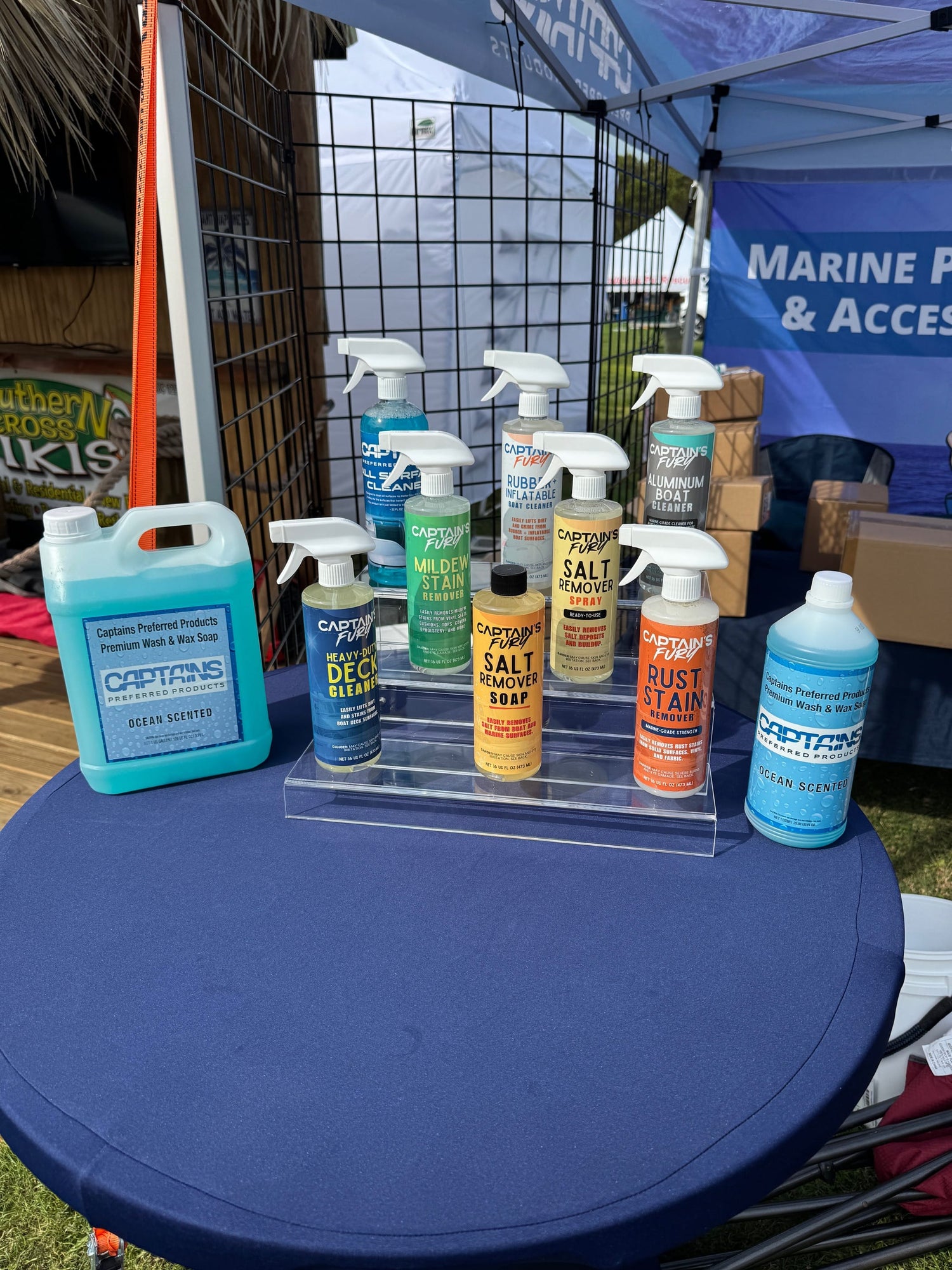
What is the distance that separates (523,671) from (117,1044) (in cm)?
46

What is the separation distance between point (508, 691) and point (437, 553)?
0.66ft

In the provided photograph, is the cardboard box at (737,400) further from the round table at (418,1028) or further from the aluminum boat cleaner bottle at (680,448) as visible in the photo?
Result: the round table at (418,1028)

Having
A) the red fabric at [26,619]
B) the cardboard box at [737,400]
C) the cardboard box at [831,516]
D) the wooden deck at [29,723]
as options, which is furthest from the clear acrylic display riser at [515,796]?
the red fabric at [26,619]

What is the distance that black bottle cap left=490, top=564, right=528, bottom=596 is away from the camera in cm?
82

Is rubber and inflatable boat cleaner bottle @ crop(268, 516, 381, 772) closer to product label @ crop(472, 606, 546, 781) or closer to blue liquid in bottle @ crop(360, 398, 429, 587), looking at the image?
product label @ crop(472, 606, 546, 781)

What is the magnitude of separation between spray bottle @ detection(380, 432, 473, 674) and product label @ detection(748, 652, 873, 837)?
14.1 inches

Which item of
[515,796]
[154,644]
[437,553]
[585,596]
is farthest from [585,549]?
[154,644]

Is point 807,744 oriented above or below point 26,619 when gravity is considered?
above

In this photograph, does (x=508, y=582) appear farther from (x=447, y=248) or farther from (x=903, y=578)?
(x=447, y=248)

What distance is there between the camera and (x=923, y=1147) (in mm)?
1104

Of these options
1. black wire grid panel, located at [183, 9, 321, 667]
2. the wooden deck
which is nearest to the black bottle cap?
black wire grid panel, located at [183, 9, 321, 667]

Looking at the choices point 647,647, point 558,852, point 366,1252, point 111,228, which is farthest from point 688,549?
point 111,228

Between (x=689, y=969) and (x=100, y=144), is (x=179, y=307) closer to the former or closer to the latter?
(x=689, y=969)

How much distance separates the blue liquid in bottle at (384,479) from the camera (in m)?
1.09
